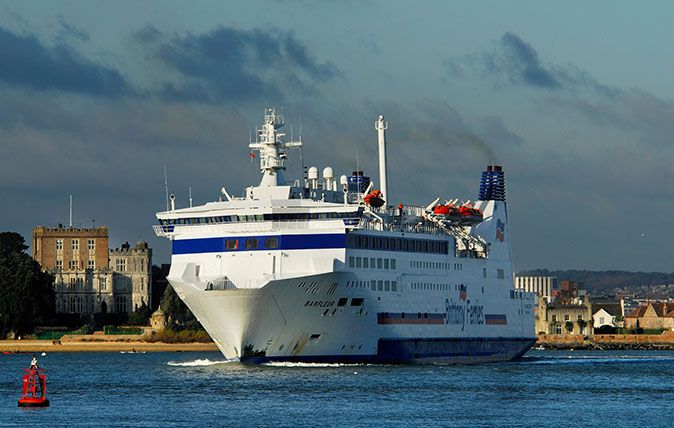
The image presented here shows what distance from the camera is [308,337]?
79.4m

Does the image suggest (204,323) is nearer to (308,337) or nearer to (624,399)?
(308,337)

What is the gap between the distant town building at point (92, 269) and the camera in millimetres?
172625

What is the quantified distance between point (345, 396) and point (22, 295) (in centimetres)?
8493

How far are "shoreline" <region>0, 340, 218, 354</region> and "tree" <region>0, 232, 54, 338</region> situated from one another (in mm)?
4797

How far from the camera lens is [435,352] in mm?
89500

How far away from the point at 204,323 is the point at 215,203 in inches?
243

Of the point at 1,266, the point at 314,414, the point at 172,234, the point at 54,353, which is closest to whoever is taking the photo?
the point at 314,414

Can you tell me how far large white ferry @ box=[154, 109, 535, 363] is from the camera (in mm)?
78875

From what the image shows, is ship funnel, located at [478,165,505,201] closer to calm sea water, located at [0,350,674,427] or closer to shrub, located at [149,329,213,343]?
calm sea water, located at [0,350,674,427]

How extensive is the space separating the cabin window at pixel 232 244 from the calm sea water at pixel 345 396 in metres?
5.85

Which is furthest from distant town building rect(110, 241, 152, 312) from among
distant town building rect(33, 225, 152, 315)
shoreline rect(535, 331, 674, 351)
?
shoreline rect(535, 331, 674, 351)

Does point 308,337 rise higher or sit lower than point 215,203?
lower

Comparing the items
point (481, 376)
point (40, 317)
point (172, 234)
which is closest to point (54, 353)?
point (40, 317)

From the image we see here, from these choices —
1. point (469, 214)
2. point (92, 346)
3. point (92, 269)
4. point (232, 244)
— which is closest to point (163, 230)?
point (232, 244)
